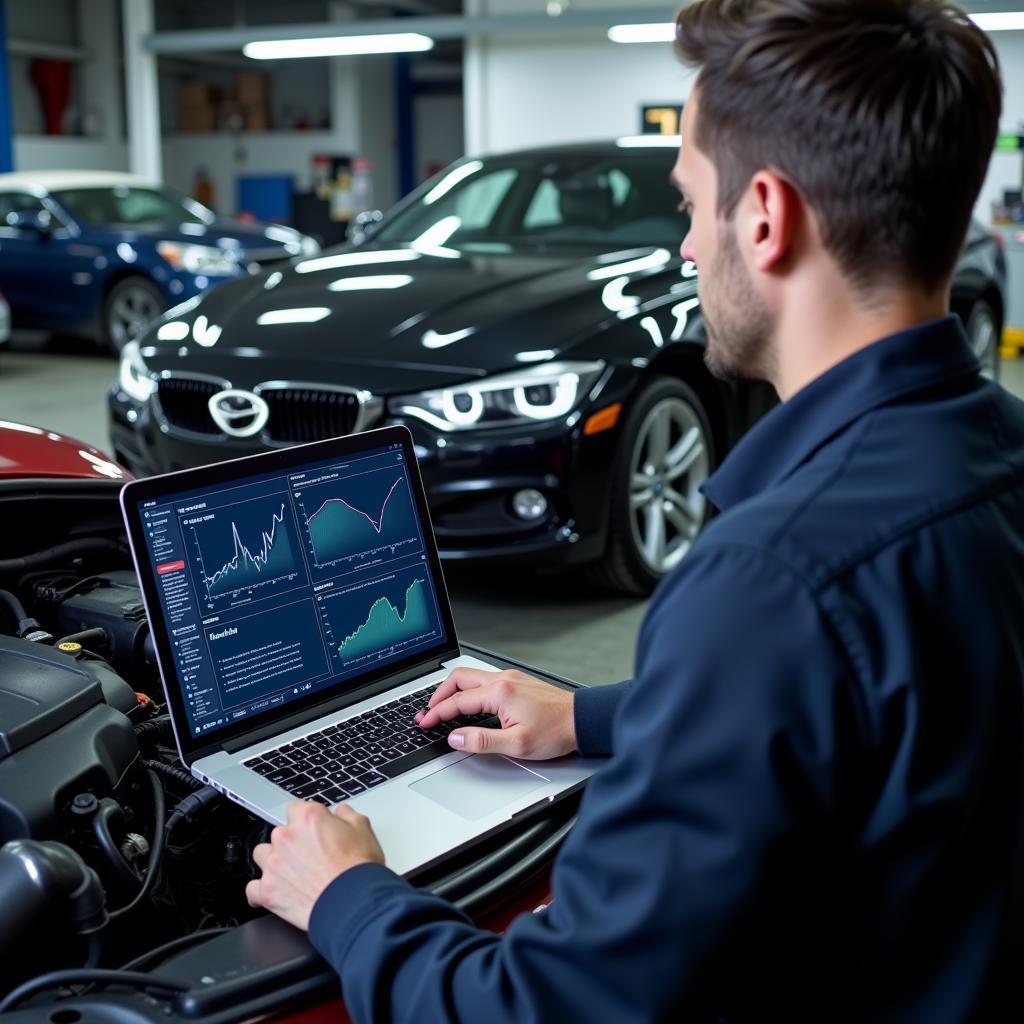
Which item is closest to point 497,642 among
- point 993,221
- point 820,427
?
point 820,427

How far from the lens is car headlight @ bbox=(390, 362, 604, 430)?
343cm

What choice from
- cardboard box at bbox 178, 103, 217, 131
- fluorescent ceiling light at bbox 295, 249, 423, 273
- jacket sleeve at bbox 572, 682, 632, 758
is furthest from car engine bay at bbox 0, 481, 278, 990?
cardboard box at bbox 178, 103, 217, 131

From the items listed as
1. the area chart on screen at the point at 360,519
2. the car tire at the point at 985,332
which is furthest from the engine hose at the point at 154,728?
the car tire at the point at 985,332

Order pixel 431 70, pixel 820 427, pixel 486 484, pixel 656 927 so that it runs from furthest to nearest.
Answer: pixel 431 70
pixel 486 484
pixel 820 427
pixel 656 927

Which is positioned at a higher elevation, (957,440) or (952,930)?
(957,440)

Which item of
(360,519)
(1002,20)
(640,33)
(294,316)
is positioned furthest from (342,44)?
(360,519)

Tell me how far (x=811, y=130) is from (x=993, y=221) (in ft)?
32.3

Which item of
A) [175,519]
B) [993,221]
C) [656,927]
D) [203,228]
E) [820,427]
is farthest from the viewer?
[993,221]

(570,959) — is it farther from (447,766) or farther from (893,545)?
(447,766)

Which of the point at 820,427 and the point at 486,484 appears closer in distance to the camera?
the point at 820,427

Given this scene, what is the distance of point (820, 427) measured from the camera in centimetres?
92

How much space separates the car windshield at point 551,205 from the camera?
4484 mm

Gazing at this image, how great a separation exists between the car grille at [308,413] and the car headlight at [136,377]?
48 cm

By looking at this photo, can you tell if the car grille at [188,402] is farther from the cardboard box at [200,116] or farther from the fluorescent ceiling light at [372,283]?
the cardboard box at [200,116]
